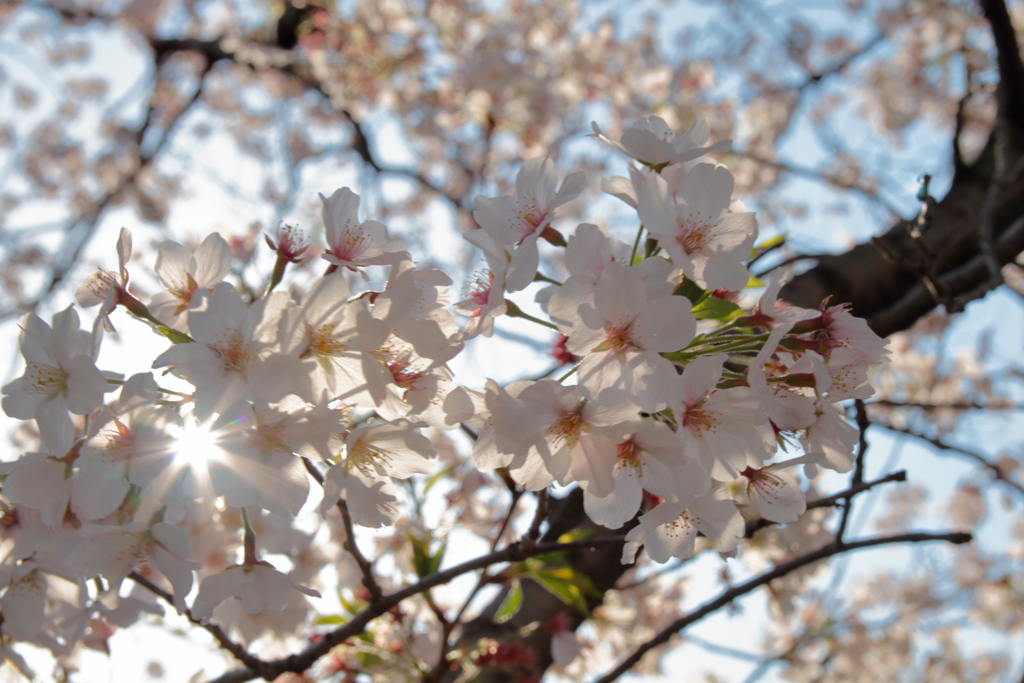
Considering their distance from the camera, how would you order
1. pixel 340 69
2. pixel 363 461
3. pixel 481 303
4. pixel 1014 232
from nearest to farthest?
pixel 363 461 < pixel 481 303 < pixel 1014 232 < pixel 340 69

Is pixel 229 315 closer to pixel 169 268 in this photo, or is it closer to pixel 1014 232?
pixel 169 268

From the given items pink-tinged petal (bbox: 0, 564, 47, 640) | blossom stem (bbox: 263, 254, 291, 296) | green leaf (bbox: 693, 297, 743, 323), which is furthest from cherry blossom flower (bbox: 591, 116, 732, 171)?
pink-tinged petal (bbox: 0, 564, 47, 640)

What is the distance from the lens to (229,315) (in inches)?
34.2

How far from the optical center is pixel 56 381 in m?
1.02

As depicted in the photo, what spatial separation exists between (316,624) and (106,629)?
2.02 ft

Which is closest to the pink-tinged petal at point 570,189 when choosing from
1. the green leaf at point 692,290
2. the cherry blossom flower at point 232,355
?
the green leaf at point 692,290

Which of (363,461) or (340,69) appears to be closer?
(363,461)

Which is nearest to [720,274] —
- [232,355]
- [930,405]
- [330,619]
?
[232,355]

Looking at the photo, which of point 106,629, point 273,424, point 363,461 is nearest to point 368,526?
point 363,461

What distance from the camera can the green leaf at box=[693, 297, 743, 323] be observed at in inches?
40.8

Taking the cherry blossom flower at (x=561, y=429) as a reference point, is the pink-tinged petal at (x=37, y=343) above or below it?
above

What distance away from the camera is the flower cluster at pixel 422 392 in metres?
0.87

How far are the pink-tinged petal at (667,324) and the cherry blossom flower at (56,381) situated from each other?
0.78 metres

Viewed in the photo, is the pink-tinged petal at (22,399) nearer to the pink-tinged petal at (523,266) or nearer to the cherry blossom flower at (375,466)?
the cherry blossom flower at (375,466)
